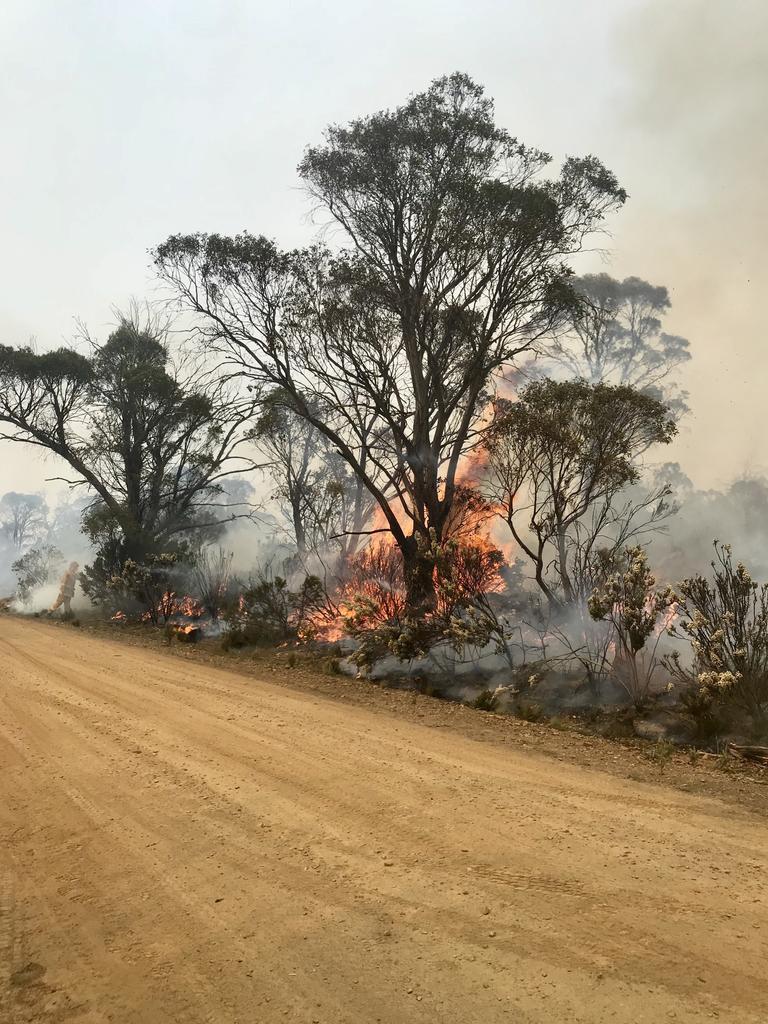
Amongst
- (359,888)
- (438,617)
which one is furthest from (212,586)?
(359,888)

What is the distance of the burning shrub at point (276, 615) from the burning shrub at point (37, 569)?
19920mm

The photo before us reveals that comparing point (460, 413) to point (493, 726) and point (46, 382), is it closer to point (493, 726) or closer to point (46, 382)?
point (493, 726)

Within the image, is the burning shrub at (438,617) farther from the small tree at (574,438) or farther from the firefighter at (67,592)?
the firefighter at (67,592)

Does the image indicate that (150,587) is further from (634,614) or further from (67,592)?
(634,614)

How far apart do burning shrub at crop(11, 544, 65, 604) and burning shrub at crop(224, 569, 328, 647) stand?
65.4 feet

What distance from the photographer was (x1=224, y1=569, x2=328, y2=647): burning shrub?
1608cm

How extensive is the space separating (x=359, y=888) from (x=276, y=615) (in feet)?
41.8

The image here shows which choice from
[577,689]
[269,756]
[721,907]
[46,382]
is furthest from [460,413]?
[46,382]

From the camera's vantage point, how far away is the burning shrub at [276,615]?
16.1 m

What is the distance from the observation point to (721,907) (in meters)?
3.76

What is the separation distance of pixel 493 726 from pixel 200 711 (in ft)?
12.1

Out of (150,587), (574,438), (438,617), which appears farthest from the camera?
(150,587)

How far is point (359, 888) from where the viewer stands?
3896 millimetres

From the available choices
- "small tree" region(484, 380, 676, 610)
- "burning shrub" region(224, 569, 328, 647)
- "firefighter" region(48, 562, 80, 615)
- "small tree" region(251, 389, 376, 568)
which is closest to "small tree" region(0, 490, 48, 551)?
"firefighter" region(48, 562, 80, 615)
